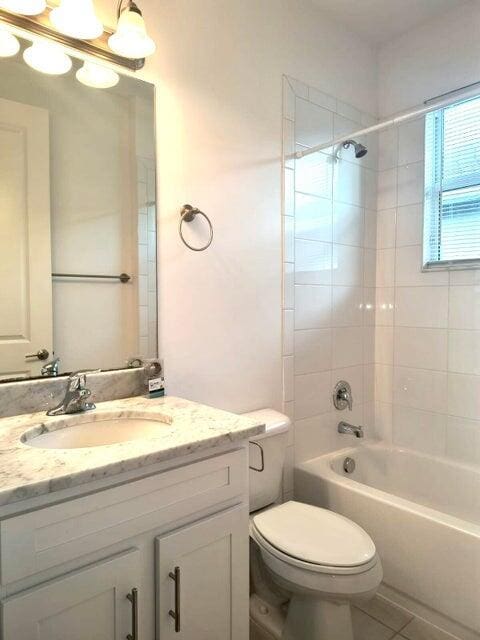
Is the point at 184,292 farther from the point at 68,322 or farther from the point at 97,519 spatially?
the point at 97,519

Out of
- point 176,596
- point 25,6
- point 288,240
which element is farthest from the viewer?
point 288,240

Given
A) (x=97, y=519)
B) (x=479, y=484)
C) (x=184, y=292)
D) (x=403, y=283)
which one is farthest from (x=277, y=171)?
(x=479, y=484)

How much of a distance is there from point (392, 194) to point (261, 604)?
2165 mm

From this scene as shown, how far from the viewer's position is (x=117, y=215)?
1.46 meters

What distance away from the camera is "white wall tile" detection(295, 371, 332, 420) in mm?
2043

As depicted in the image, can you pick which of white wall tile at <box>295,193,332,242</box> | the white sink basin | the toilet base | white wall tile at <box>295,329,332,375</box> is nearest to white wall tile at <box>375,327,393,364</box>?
white wall tile at <box>295,329,332,375</box>

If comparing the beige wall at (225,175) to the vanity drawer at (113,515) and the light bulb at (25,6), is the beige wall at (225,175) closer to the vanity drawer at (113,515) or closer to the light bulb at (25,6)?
the light bulb at (25,6)

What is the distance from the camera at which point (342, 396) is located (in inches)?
88.0

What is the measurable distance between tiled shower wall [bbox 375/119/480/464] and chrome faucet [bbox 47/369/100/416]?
1745mm

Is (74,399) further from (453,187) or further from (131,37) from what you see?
(453,187)

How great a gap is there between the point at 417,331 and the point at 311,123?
4.08ft

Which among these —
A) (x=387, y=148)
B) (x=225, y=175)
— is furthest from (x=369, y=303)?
(x=225, y=175)

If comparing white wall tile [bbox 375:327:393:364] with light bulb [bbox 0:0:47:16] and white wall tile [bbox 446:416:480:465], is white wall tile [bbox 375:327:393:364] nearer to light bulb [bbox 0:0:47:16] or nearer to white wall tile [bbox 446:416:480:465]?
white wall tile [bbox 446:416:480:465]

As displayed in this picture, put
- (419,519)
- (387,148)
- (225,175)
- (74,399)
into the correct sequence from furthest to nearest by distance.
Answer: (387,148), (225,175), (419,519), (74,399)
